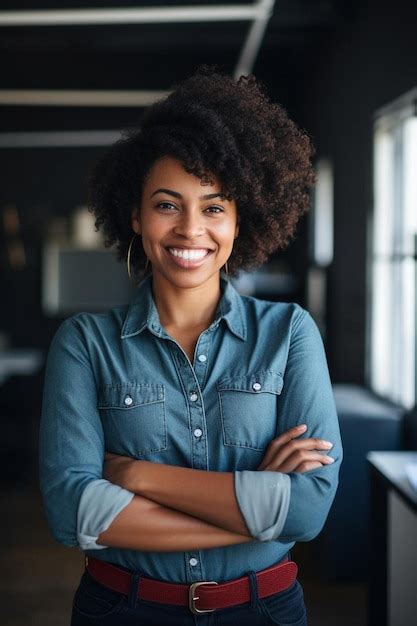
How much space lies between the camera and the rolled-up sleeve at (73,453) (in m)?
1.48

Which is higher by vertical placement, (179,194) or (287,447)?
(179,194)

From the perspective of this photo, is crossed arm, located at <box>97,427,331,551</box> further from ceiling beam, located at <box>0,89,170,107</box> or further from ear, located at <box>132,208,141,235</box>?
ceiling beam, located at <box>0,89,170,107</box>

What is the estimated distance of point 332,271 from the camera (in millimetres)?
5582

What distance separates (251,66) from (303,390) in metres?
5.97

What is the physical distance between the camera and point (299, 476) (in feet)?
5.02

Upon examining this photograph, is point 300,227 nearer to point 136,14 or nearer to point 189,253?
point 136,14

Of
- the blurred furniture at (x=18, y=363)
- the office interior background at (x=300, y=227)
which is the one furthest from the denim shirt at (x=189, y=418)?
the blurred furniture at (x=18, y=363)

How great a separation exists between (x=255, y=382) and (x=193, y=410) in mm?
133

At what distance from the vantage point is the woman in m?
1.49

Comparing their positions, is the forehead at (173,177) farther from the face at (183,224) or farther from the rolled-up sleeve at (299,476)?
the rolled-up sleeve at (299,476)

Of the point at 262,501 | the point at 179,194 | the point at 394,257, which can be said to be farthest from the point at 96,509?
the point at 394,257

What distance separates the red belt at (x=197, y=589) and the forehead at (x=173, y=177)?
740 mm

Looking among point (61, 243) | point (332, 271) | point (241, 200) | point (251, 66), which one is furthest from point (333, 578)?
point (61, 243)

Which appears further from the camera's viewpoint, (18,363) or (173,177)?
(18,363)
